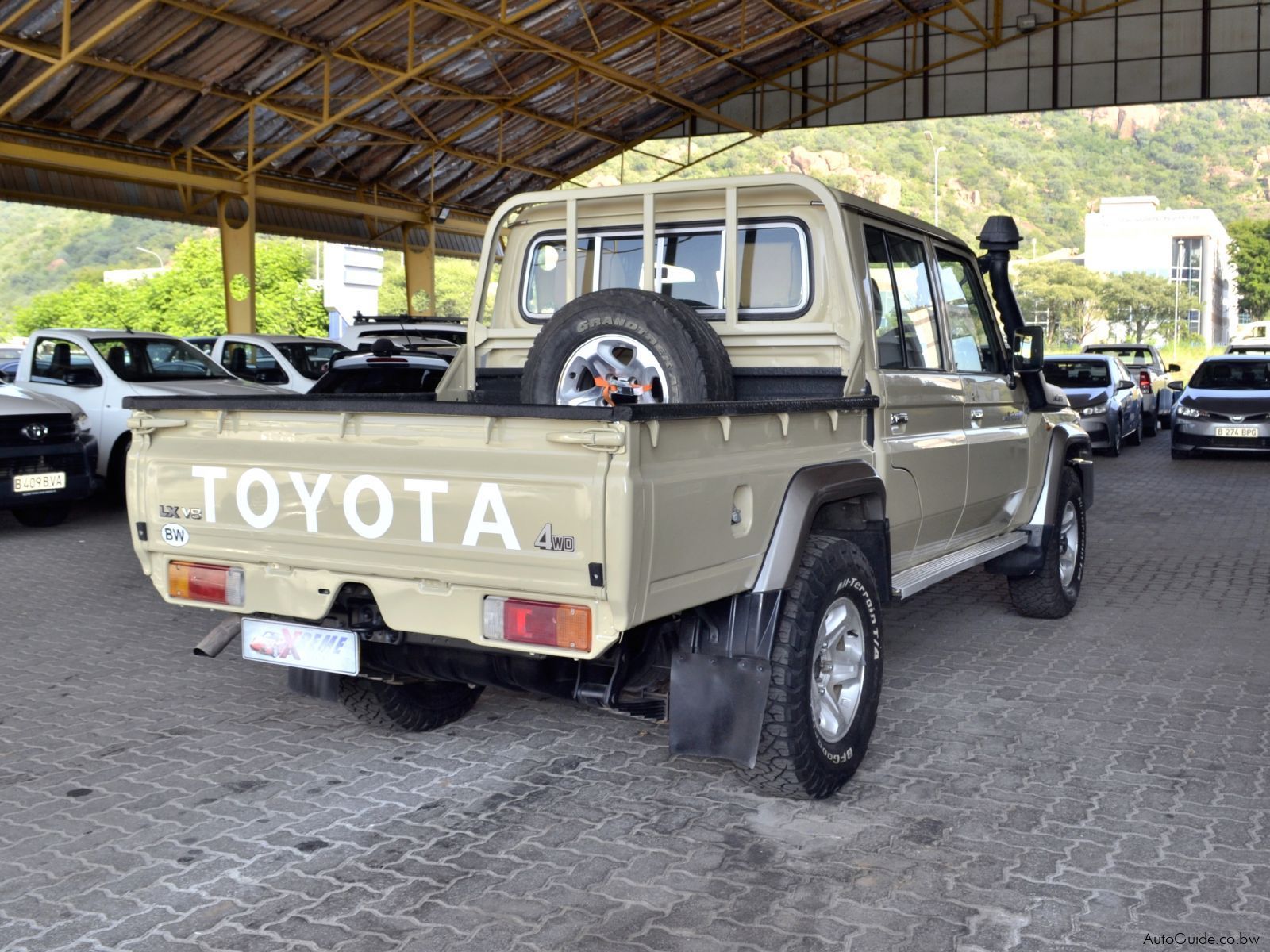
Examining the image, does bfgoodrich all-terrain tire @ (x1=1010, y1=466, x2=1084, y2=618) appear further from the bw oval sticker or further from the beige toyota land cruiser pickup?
the bw oval sticker

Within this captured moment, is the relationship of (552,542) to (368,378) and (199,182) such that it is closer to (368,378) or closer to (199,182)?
(368,378)

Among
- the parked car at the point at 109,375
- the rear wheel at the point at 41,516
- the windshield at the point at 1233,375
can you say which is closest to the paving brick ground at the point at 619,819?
the rear wheel at the point at 41,516

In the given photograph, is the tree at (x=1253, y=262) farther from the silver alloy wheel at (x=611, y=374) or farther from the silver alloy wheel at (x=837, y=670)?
the silver alloy wheel at (x=611, y=374)

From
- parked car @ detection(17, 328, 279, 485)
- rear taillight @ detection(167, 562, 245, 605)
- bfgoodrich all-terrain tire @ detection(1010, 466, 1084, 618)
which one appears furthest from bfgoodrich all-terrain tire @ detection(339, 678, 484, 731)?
parked car @ detection(17, 328, 279, 485)

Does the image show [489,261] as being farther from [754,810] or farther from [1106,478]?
[1106,478]

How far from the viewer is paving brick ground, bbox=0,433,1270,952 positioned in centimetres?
338

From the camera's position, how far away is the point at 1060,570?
7.26 metres

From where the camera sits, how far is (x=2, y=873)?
3707 mm

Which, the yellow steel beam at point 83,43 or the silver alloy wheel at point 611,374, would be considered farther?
the yellow steel beam at point 83,43

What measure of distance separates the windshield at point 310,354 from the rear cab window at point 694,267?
10314 mm

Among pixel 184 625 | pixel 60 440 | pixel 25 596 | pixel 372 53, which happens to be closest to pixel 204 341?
pixel 372 53

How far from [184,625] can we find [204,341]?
38.3 feet

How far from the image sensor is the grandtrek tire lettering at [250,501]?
3.90 metres

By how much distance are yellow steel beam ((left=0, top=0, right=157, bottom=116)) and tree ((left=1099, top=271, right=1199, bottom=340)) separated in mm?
77312
